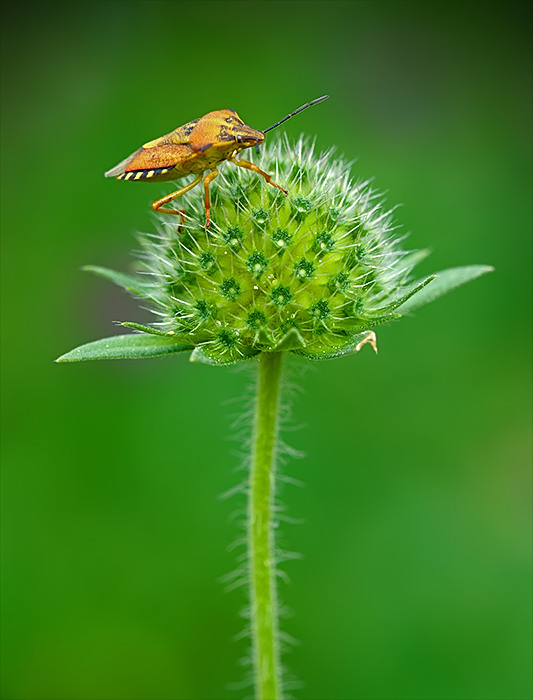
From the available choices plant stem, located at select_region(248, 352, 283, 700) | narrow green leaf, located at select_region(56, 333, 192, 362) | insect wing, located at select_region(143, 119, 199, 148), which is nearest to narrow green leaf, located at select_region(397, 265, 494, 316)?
plant stem, located at select_region(248, 352, 283, 700)

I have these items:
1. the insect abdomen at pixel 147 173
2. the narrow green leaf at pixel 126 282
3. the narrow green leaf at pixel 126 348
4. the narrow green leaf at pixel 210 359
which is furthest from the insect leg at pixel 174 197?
the narrow green leaf at pixel 210 359

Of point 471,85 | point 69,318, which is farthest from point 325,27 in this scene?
point 69,318

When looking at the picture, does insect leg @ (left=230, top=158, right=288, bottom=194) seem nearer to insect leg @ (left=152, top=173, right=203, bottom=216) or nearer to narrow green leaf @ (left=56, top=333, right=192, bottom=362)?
insect leg @ (left=152, top=173, right=203, bottom=216)

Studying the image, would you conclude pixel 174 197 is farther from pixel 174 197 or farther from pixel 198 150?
pixel 198 150

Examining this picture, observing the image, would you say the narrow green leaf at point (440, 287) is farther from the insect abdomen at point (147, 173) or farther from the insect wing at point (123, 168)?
the insect wing at point (123, 168)

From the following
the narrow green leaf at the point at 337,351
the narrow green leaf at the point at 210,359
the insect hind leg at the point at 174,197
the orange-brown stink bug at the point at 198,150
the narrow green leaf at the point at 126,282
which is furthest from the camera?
the narrow green leaf at the point at 126,282

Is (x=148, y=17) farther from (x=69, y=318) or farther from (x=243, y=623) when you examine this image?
(x=243, y=623)
